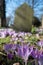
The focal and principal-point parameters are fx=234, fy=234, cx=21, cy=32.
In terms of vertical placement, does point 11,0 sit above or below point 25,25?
above

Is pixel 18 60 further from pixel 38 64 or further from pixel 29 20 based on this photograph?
pixel 29 20

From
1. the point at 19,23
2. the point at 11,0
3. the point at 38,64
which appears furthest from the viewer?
the point at 11,0

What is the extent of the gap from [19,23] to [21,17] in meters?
0.26

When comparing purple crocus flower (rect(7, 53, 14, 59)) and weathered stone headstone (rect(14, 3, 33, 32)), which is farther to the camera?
weathered stone headstone (rect(14, 3, 33, 32))

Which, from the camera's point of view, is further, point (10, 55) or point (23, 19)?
point (23, 19)

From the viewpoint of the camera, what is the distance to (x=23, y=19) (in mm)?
7887

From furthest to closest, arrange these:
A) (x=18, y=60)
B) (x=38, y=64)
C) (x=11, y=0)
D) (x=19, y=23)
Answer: (x=11, y=0), (x=19, y=23), (x=18, y=60), (x=38, y=64)

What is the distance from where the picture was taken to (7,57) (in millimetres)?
1065

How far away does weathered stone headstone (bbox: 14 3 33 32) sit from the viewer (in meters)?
7.51

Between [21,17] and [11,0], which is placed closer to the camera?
[21,17]

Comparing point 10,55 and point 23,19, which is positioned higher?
point 10,55

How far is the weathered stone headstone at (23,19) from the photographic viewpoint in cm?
751

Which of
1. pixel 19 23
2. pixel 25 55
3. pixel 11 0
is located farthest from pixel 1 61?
pixel 11 0

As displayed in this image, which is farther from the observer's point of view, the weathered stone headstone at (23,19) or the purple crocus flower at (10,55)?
the weathered stone headstone at (23,19)
